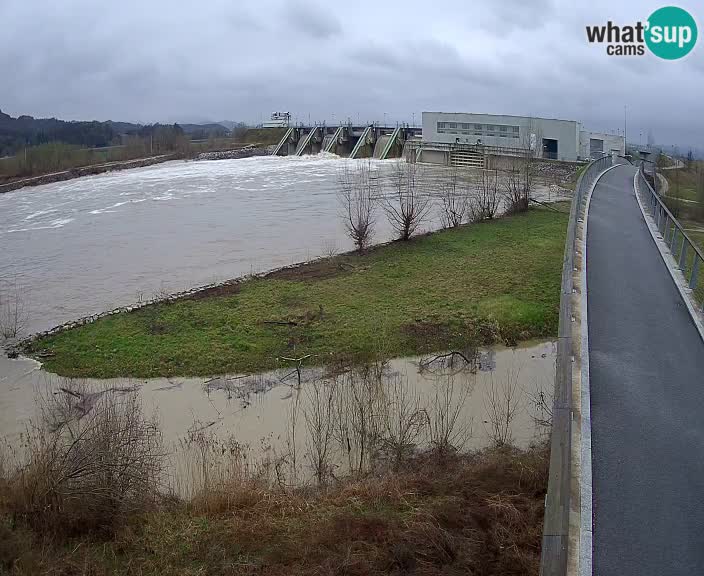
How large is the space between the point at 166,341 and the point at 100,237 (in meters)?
16.7

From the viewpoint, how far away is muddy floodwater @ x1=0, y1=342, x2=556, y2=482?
1142 cm

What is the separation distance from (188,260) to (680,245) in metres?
17.0

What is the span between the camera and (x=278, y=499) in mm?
8789

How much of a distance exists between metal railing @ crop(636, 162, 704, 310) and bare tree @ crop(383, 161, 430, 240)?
345 inches

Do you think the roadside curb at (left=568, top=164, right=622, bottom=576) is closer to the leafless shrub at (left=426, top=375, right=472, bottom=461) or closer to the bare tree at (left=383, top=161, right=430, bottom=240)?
the leafless shrub at (left=426, top=375, right=472, bottom=461)

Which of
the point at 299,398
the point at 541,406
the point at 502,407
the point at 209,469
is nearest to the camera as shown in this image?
the point at 209,469

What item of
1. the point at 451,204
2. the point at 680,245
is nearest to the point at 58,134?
the point at 451,204

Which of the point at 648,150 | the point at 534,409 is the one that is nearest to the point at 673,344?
the point at 534,409

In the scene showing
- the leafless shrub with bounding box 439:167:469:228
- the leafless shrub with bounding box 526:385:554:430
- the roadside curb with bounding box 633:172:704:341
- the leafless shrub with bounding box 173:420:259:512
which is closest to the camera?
the leafless shrub with bounding box 173:420:259:512

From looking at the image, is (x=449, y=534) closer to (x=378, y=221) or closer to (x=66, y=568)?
(x=66, y=568)

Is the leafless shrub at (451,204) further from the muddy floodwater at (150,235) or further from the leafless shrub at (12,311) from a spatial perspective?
the leafless shrub at (12,311)

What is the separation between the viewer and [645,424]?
25.8 ft

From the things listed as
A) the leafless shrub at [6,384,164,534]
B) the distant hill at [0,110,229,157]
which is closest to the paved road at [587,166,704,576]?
the leafless shrub at [6,384,164,534]

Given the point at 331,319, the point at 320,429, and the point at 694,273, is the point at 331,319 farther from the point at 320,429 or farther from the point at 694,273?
the point at 694,273
